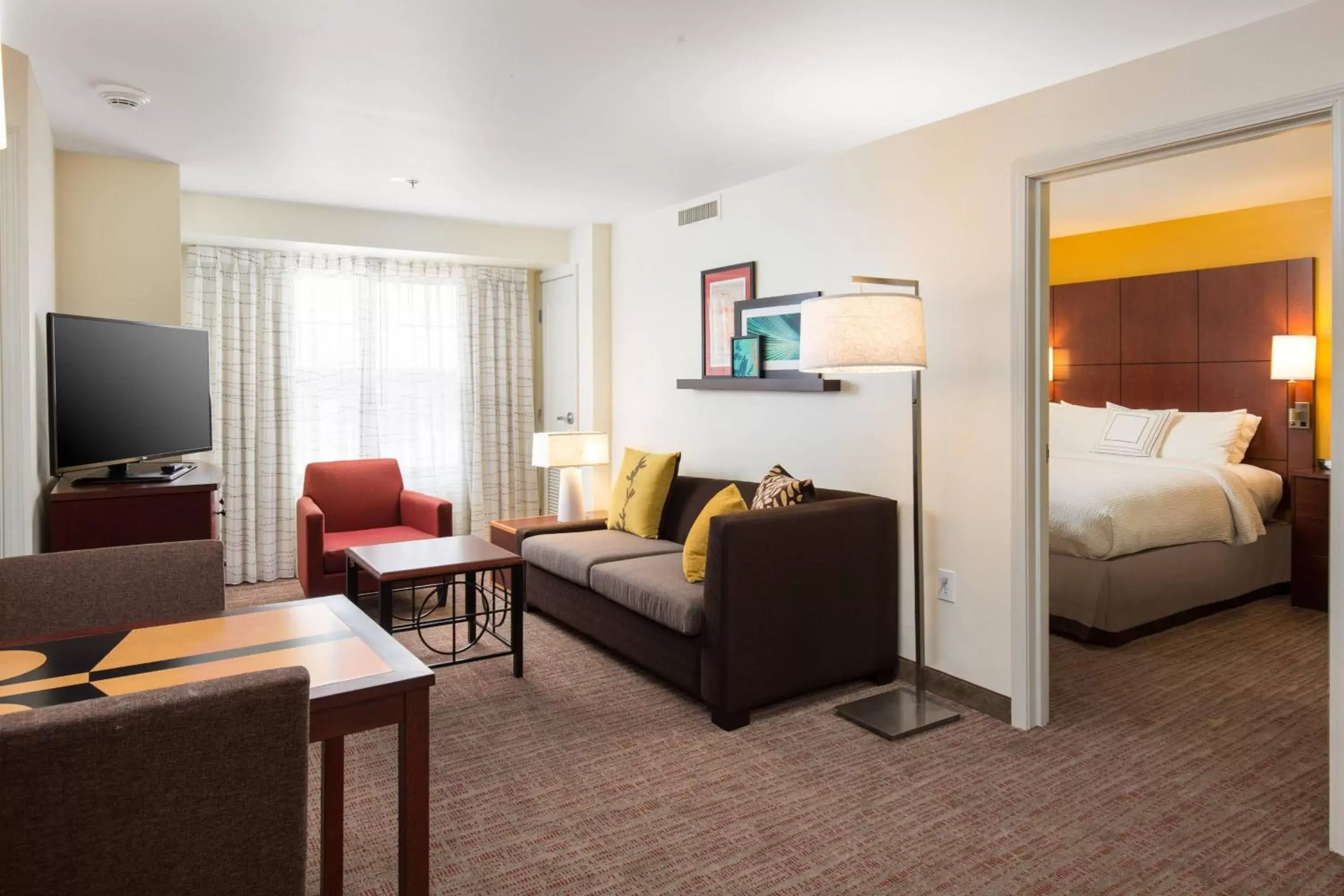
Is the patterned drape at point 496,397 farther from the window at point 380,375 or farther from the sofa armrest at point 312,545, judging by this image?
the sofa armrest at point 312,545

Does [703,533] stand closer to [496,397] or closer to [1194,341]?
[496,397]

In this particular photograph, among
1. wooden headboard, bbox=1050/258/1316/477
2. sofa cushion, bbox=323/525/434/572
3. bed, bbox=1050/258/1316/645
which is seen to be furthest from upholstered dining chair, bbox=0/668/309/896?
wooden headboard, bbox=1050/258/1316/477

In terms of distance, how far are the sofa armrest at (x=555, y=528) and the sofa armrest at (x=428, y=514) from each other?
16.3 inches

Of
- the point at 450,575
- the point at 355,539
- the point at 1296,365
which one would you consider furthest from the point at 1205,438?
the point at 355,539

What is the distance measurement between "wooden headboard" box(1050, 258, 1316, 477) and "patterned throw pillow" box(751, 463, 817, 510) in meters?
2.71

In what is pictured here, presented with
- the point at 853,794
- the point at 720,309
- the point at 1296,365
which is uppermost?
the point at 720,309

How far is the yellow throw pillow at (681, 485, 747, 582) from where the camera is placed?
11.6ft

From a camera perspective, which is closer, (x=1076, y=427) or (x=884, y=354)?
(x=884, y=354)

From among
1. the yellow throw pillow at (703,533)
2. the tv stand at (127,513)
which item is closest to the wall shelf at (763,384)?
the yellow throw pillow at (703,533)

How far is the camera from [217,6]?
2.50 m

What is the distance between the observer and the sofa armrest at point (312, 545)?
4.60 meters

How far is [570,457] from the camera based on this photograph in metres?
5.26

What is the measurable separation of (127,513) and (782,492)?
254 centimetres

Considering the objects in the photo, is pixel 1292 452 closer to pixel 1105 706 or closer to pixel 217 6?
pixel 1105 706
